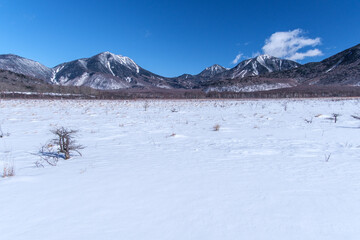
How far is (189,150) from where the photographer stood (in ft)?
17.3

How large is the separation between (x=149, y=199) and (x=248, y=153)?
3012 millimetres

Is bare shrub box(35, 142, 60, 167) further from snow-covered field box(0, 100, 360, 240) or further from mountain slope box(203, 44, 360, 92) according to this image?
mountain slope box(203, 44, 360, 92)

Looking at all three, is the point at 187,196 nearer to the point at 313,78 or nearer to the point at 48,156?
the point at 48,156

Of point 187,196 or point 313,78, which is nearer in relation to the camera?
point 187,196

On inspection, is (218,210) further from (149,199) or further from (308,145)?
(308,145)

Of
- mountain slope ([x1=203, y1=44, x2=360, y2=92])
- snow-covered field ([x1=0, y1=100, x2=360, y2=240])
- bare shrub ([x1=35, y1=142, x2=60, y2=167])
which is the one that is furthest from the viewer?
mountain slope ([x1=203, y1=44, x2=360, y2=92])

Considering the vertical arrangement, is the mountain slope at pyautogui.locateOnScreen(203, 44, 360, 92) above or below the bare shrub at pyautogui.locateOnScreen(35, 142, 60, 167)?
above

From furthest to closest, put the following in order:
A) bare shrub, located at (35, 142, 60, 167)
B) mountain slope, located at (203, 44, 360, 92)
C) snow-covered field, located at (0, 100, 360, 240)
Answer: mountain slope, located at (203, 44, 360, 92), bare shrub, located at (35, 142, 60, 167), snow-covered field, located at (0, 100, 360, 240)

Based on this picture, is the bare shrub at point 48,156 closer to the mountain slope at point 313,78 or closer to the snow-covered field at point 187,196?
the snow-covered field at point 187,196

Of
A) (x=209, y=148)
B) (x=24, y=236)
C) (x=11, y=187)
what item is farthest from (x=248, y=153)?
(x=11, y=187)

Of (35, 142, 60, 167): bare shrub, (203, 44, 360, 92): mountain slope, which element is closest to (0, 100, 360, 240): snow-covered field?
(35, 142, 60, 167): bare shrub

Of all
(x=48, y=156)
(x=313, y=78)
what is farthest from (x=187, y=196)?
(x=313, y=78)

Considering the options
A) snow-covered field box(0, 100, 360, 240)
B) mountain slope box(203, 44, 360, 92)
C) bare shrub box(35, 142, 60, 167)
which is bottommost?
bare shrub box(35, 142, 60, 167)

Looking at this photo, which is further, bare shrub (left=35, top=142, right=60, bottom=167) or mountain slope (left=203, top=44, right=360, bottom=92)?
mountain slope (left=203, top=44, right=360, bottom=92)
